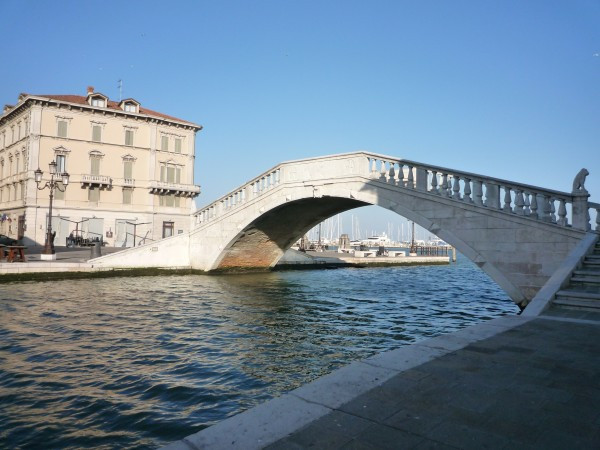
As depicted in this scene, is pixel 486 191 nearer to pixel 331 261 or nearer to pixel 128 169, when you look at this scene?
pixel 331 261

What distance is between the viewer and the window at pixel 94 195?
113ft

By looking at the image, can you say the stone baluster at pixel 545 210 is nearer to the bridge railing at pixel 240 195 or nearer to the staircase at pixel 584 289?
the staircase at pixel 584 289

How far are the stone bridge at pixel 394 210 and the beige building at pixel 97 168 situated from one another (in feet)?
33.5

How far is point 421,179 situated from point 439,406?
427 inches

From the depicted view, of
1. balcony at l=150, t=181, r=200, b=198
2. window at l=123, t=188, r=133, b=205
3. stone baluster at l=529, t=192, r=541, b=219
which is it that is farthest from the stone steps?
window at l=123, t=188, r=133, b=205

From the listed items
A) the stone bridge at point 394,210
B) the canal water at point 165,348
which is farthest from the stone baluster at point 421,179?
the canal water at point 165,348

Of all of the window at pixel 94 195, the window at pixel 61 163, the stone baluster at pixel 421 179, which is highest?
the window at pixel 61 163

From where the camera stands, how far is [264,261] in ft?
82.7

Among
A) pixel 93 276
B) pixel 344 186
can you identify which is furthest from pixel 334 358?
pixel 93 276

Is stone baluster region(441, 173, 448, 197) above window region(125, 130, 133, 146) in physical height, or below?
below

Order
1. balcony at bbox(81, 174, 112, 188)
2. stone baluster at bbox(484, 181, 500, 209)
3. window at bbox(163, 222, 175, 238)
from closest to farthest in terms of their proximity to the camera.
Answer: stone baluster at bbox(484, 181, 500, 209) < balcony at bbox(81, 174, 112, 188) < window at bbox(163, 222, 175, 238)

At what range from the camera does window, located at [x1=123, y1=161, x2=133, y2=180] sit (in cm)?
3625

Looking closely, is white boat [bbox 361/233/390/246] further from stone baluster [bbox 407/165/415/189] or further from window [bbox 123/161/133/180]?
stone baluster [bbox 407/165/415/189]

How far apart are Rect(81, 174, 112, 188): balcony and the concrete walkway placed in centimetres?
3495
